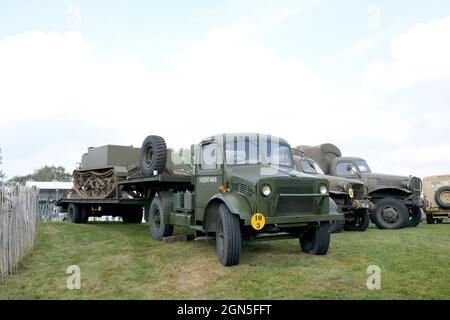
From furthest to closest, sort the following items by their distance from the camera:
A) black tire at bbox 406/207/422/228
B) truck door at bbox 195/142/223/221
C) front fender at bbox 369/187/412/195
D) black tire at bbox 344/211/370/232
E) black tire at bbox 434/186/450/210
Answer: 1. black tire at bbox 434/186/450/210
2. black tire at bbox 406/207/422/228
3. front fender at bbox 369/187/412/195
4. black tire at bbox 344/211/370/232
5. truck door at bbox 195/142/223/221

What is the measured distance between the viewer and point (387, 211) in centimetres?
1321

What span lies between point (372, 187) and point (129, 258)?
8582 mm

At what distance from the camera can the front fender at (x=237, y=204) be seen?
6.67m

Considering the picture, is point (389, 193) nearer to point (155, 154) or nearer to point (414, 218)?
point (414, 218)

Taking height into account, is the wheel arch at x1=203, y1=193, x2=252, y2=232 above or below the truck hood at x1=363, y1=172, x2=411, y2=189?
below

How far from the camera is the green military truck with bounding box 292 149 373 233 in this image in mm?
11539

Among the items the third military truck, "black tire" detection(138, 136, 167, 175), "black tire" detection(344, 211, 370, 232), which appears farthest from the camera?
the third military truck

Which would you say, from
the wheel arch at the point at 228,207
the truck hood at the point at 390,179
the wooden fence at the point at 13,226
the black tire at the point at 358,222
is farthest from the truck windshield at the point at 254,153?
the truck hood at the point at 390,179

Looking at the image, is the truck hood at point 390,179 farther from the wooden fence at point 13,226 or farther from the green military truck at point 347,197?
the wooden fence at point 13,226

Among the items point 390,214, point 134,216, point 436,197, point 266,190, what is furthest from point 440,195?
point 266,190

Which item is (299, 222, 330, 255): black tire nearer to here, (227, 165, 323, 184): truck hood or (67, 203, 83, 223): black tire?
(227, 165, 323, 184): truck hood

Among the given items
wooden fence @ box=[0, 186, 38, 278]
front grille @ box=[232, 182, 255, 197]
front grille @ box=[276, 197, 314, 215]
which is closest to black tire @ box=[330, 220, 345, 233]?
front grille @ box=[276, 197, 314, 215]

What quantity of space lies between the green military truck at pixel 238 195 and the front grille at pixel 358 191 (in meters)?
4.29
